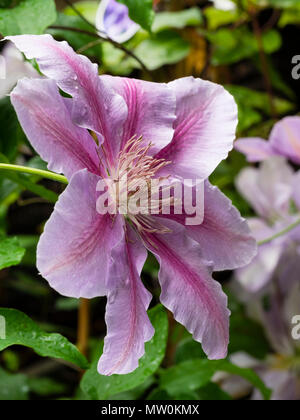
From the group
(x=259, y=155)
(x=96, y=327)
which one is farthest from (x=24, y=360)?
(x=259, y=155)

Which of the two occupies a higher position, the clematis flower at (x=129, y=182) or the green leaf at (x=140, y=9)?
the green leaf at (x=140, y=9)

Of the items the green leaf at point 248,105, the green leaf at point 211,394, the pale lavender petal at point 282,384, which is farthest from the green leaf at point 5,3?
the pale lavender petal at point 282,384

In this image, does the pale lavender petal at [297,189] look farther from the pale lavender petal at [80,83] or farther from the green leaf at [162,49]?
the pale lavender petal at [80,83]

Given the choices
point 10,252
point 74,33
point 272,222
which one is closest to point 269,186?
point 272,222

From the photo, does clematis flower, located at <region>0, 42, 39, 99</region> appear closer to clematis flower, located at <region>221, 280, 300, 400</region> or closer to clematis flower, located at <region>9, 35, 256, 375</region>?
Result: clematis flower, located at <region>9, 35, 256, 375</region>

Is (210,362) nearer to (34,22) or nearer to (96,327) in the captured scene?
(34,22)

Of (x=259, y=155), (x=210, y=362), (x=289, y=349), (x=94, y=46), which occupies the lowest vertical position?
(x=289, y=349)
